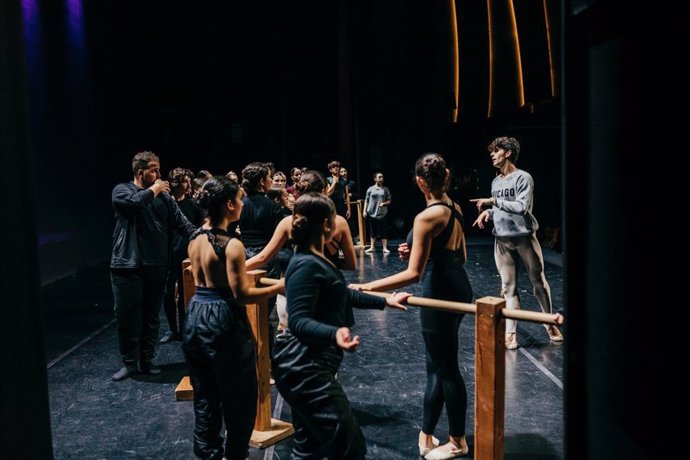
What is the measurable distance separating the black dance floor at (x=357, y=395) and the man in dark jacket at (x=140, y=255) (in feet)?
1.12

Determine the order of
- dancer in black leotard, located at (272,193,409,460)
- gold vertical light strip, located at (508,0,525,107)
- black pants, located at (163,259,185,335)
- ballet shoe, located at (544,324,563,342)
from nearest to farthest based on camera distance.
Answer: dancer in black leotard, located at (272,193,409,460) → ballet shoe, located at (544,324,563,342) → black pants, located at (163,259,185,335) → gold vertical light strip, located at (508,0,525,107)

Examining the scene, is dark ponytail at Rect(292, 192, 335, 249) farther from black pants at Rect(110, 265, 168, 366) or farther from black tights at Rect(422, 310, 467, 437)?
black pants at Rect(110, 265, 168, 366)

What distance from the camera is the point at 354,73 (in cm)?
1463

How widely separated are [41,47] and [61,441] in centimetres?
819

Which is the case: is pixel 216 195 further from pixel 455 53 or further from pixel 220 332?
pixel 455 53

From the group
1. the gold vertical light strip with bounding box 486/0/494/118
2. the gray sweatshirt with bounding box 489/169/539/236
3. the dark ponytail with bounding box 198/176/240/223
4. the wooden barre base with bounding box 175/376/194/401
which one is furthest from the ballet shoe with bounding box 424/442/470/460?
the gold vertical light strip with bounding box 486/0/494/118

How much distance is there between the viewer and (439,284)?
11.1ft

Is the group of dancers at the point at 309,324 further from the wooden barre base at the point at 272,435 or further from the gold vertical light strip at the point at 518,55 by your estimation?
the gold vertical light strip at the point at 518,55

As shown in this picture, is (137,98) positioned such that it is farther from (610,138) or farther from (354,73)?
(610,138)

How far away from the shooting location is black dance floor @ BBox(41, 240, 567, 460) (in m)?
3.74

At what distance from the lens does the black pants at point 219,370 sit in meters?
2.93

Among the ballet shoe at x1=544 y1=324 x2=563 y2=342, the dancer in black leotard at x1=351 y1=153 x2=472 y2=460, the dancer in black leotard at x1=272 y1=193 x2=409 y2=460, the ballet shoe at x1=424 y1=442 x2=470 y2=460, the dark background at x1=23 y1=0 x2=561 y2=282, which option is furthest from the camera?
the dark background at x1=23 y1=0 x2=561 y2=282

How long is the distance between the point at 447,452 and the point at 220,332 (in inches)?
59.4

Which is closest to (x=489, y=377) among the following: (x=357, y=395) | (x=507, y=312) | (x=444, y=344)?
(x=507, y=312)
